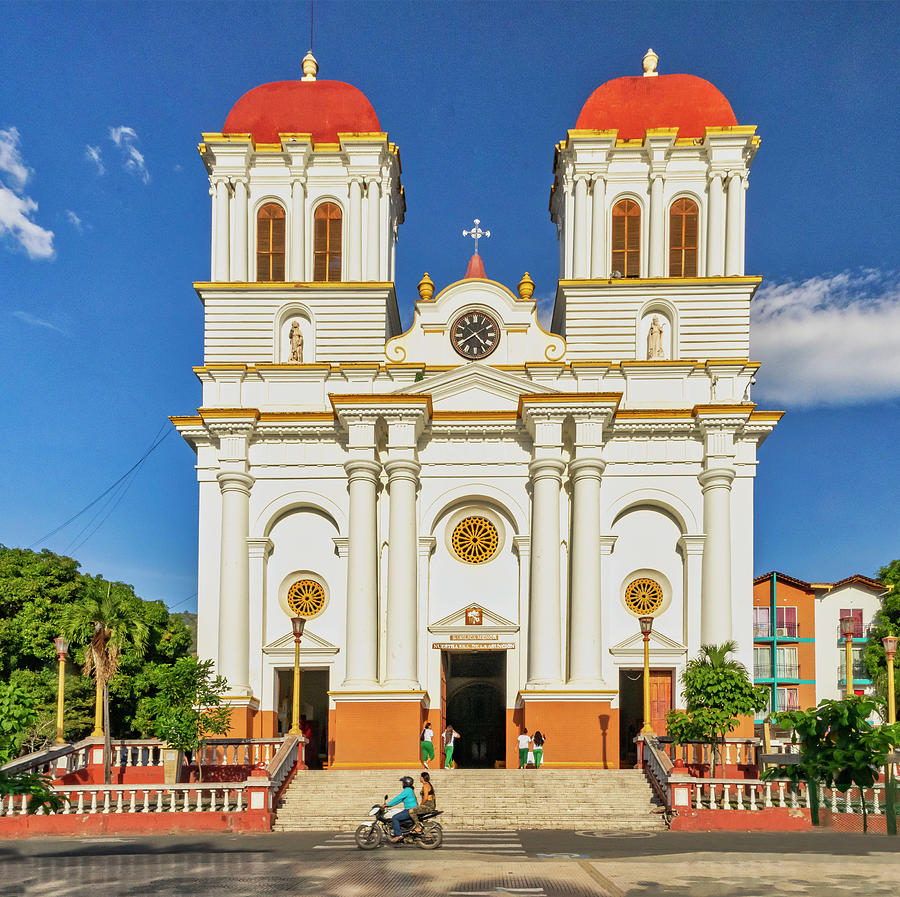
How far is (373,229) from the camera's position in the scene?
145ft

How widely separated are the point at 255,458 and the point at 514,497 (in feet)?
28.3

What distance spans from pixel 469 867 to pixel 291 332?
26.9m

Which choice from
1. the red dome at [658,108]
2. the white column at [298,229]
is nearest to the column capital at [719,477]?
the red dome at [658,108]

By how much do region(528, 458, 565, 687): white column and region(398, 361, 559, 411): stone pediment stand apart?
2.45 meters

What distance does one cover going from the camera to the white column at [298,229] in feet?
145

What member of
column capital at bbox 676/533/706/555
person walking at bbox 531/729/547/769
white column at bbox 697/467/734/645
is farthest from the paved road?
column capital at bbox 676/533/706/555

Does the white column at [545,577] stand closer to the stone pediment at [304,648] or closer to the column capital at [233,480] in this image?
the stone pediment at [304,648]

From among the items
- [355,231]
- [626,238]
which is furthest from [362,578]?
[626,238]

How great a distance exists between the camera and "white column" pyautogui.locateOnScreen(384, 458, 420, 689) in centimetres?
3859

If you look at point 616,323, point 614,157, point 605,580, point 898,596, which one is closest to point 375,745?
point 605,580

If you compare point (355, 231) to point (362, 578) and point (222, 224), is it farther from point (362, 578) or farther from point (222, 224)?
point (362, 578)

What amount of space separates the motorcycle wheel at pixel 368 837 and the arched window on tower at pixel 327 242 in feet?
81.1

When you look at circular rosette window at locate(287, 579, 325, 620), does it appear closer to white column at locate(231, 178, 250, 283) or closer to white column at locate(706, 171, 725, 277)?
white column at locate(231, 178, 250, 283)

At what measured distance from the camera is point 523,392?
4109 centimetres
